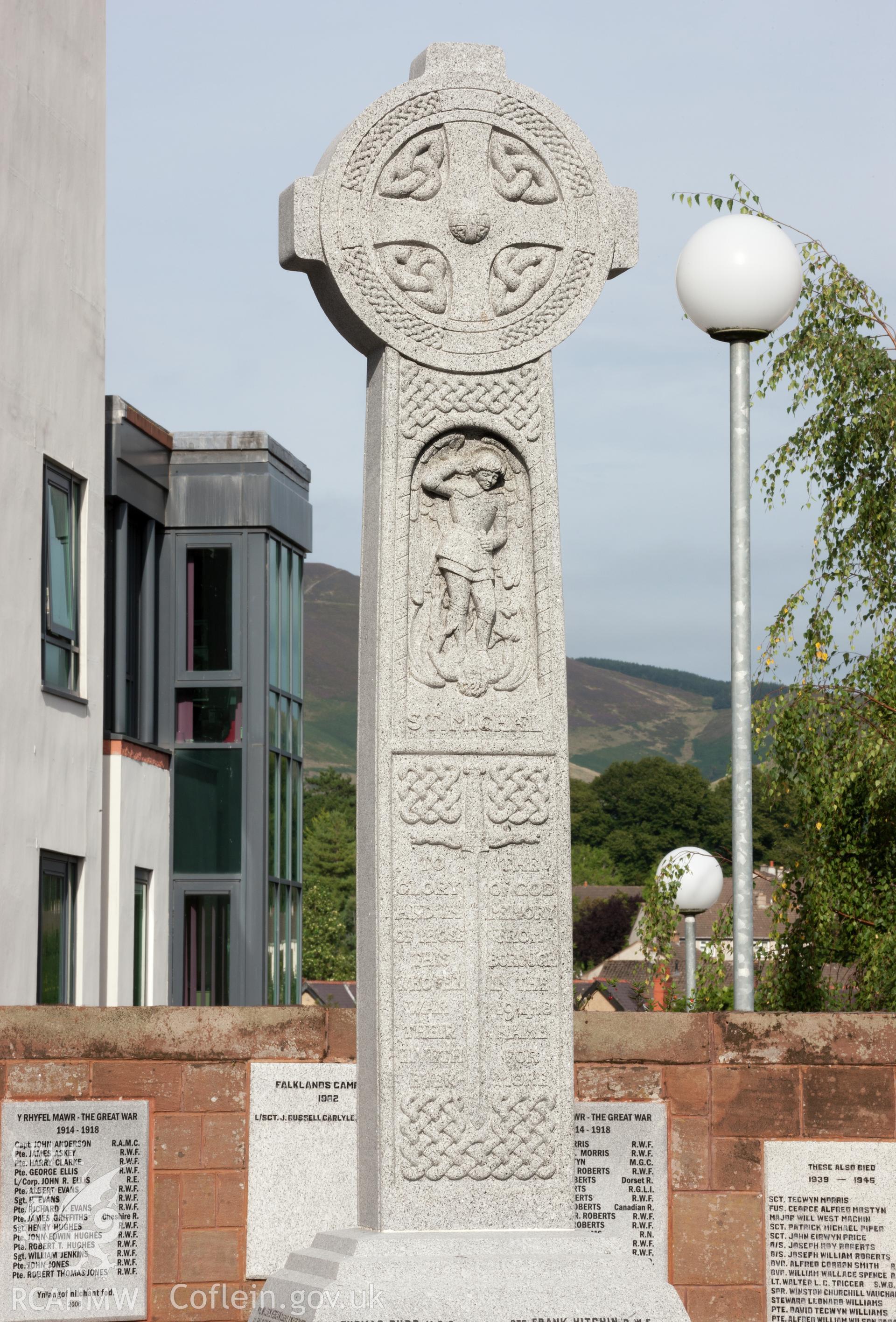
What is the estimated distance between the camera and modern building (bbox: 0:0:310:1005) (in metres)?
15.6

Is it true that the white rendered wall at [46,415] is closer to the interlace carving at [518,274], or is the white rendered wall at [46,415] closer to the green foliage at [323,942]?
the interlace carving at [518,274]

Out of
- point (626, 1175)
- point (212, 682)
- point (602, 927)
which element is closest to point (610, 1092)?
point (626, 1175)

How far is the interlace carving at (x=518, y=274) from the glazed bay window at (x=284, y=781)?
16.4m

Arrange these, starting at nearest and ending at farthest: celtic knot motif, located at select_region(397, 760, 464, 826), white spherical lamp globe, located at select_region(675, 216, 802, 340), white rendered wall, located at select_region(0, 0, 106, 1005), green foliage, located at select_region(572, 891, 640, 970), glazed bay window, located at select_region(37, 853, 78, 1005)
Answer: celtic knot motif, located at select_region(397, 760, 464, 826)
white spherical lamp globe, located at select_region(675, 216, 802, 340)
white rendered wall, located at select_region(0, 0, 106, 1005)
glazed bay window, located at select_region(37, 853, 78, 1005)
green foliage, located at select_region(572, 891, 640, 970)

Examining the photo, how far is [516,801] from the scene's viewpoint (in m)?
6.73

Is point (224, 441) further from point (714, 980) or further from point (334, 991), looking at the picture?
point (334, 991)

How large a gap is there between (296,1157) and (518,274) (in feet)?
12.7

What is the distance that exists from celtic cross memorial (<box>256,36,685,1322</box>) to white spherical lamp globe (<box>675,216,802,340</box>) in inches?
49.4

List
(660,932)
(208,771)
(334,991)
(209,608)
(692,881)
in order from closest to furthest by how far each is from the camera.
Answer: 1. (660,932)
2. (692,881)
3. (208,771)
4. (209,608)
5. (334,991)

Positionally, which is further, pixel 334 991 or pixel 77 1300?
pixel 334 991

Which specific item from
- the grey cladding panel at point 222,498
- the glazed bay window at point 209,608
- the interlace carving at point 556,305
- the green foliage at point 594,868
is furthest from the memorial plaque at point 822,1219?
the green foliage at point 594,868

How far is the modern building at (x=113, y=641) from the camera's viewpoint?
15.6 meters

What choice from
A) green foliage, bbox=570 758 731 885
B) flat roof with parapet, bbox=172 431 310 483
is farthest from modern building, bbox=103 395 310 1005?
green foliage, bbox=570 758 731 885

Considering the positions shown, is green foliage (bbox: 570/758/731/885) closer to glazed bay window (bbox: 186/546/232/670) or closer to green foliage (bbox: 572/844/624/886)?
green foliage (bbox: 572/844/624/886)
